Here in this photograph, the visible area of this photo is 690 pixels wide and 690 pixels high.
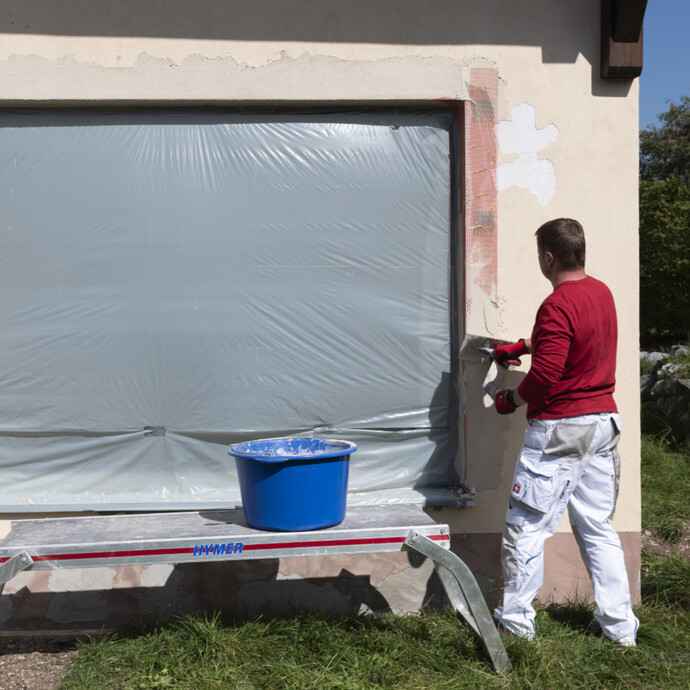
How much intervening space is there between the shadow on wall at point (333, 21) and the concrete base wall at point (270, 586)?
2435 mm

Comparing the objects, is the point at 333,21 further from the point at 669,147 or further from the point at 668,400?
the point at 669,147

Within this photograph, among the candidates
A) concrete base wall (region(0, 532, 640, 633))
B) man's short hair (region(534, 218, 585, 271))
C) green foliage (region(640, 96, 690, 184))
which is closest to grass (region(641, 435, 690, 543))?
concrete base wall (region(0, 532, 640, 633))

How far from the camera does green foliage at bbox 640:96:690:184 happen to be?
904 inches

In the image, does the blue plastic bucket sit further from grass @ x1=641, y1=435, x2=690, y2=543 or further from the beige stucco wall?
grass @ x1=641, y1=435, x2=690, y2=543

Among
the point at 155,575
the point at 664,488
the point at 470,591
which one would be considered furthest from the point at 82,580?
the point at 664,488

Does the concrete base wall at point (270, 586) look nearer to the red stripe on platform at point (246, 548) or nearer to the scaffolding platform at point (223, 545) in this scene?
the scaffolding platform at point (223, 545)

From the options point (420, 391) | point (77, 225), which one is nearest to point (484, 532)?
point (420, 391)

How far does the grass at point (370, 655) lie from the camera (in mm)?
2802

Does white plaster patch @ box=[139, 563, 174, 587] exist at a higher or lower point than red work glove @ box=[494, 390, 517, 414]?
lower

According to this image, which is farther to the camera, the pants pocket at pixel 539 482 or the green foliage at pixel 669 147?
the green foliage at pixel 669 147

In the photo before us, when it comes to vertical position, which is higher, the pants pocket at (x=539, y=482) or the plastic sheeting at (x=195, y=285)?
the plastic sheeting at (x=195, y=285)

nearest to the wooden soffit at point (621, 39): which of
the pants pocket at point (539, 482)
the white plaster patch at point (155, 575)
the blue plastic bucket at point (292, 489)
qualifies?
the pants pocket at point (539, 482)

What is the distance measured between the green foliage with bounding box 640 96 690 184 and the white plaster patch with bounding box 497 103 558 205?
69.5 feet

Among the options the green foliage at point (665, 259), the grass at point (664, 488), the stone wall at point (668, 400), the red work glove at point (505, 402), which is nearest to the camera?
the red work glove at point (505, 402)
